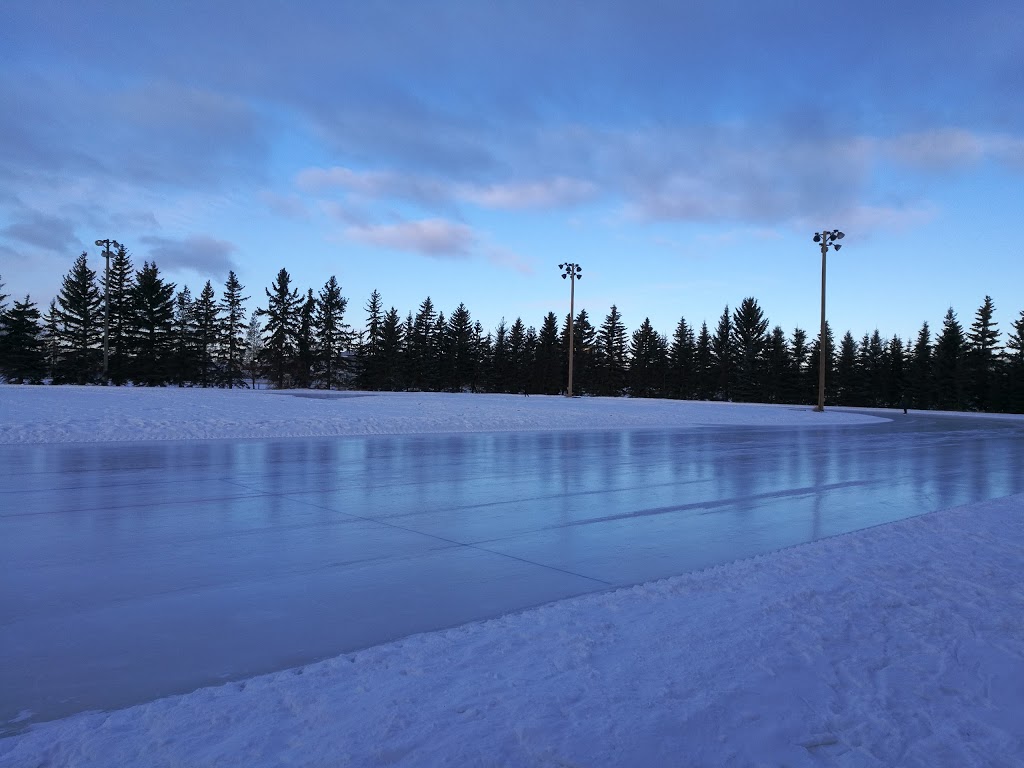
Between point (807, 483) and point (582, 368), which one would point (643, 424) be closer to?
point (807, 483)

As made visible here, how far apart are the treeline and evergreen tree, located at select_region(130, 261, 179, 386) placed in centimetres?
11

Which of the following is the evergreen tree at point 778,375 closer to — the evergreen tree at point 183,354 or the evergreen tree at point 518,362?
the evergreen tree at point 518,362

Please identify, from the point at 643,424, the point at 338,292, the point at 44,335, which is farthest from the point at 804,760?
the point at 44,335

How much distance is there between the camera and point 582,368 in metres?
83.6

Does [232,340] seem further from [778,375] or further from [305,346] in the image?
[778,375]

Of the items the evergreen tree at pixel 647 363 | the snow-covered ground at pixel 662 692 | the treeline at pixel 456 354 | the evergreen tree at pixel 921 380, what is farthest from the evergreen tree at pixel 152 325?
the evergreen tree at pixel 921 380

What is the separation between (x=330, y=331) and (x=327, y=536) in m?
71.1

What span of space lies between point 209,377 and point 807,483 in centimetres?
6381

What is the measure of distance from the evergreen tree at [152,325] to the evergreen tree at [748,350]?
58038 mm

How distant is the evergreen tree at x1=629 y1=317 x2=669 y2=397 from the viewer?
3214 inches

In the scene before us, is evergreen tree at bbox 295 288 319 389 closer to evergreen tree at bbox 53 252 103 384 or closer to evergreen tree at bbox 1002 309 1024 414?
evergreen tree at bbox 53 252 103 384

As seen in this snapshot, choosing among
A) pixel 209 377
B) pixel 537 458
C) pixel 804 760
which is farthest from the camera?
pixel 209 377

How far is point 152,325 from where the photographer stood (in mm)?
61719

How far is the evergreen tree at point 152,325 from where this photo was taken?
60.6 m
